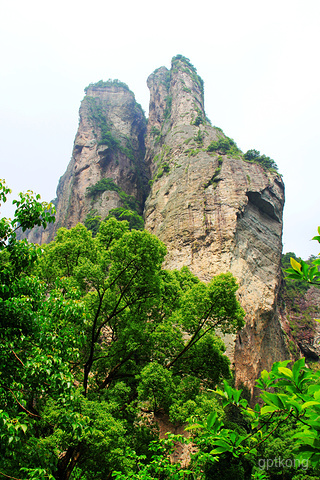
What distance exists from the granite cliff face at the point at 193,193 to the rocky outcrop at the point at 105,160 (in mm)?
159

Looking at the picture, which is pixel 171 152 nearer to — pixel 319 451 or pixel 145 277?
pixel 145 277

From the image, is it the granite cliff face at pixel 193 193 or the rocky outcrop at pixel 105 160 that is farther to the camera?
the rocky outcrop at pixel 105 160

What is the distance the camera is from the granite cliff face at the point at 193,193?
2198 centimetres

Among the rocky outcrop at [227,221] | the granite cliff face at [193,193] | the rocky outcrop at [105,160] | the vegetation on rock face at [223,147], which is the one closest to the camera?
the rocky outcrop at [227,221]

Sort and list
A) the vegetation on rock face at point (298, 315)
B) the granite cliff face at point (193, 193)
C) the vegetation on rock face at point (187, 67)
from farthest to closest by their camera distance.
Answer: the vegetation on rock face at point (187, 67) → the vegetation on rock face at point (298, 315) → the granite cliff face at point (193, 193)

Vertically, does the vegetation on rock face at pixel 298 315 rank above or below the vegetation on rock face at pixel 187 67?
below

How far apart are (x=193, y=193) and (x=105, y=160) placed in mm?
19409

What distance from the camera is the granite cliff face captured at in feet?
72.1

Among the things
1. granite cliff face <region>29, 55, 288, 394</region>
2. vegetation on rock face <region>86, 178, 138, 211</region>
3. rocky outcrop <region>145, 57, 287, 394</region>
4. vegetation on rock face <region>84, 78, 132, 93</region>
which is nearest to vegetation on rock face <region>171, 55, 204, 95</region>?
granite cliff face <region>29, 55, 288, 394</region>

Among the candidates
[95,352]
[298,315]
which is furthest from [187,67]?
[95,352]

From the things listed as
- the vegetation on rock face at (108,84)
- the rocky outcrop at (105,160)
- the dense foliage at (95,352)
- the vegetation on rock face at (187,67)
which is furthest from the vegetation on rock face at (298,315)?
the vegetation on rock face at (108,84)

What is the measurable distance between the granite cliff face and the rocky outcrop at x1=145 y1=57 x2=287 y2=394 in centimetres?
8

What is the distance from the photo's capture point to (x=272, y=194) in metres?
28.9

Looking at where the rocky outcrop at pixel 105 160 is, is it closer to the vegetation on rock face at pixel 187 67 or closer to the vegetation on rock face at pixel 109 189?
the vegetation on rock face at pixel 109 189
